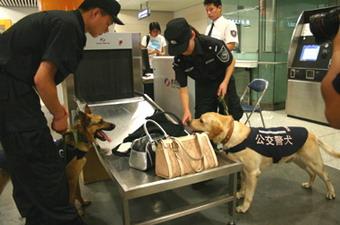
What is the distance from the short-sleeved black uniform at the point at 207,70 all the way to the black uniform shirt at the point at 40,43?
3.52ft

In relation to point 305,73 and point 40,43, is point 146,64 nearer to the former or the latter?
point 305,73

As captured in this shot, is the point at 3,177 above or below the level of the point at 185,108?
below

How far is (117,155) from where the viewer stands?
1918 mm

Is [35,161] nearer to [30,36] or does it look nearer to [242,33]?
[30,36]

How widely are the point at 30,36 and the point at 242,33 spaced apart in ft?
17.8

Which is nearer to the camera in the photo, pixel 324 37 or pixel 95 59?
pixel 324 37

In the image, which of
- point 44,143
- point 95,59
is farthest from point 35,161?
point 95,59

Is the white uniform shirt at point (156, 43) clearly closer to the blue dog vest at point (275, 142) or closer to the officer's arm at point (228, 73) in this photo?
the officer's arm at point (228, 73)

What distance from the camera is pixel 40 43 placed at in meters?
1.37

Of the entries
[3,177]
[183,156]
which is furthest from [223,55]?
[3,177]

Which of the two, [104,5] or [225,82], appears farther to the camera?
[225,82]

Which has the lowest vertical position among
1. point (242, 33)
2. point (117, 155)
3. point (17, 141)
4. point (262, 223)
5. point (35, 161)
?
point (262, 223)

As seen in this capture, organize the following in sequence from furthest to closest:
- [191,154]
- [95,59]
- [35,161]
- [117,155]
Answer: [95,59]
[117,155]
[191,154]
[35,161]

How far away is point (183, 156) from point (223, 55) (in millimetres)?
994
